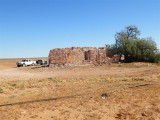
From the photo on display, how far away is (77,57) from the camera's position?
40125 millimetres

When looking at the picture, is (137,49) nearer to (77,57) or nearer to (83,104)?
(77,57)

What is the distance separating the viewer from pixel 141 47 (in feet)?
135

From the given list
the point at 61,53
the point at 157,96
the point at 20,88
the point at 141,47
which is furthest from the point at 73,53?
the point at 157,96

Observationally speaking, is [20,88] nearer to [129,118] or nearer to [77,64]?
[129,118]

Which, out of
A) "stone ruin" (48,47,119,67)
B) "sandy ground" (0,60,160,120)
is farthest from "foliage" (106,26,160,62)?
"sandy ground" (0,60,160,120)

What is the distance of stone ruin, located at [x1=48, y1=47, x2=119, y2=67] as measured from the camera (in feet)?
129

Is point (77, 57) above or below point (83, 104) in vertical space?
above

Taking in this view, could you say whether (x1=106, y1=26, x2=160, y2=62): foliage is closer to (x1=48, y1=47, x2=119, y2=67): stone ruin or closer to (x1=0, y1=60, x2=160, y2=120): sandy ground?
(x1=48, y1=47, x2=119, y2=67): stone ruin

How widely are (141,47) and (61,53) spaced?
11.0m

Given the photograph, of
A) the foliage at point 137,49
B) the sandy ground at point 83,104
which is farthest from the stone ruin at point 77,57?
the sandy ground at point 83,104

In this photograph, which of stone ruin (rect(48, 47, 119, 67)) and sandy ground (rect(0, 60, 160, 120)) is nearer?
sandy ground (rect(0, 60, 160, 120))

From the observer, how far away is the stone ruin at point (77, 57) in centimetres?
3938

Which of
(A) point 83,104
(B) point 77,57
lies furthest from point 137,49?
(A) point 83,104

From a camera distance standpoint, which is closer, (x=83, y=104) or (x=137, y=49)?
(x=83, y=104)
